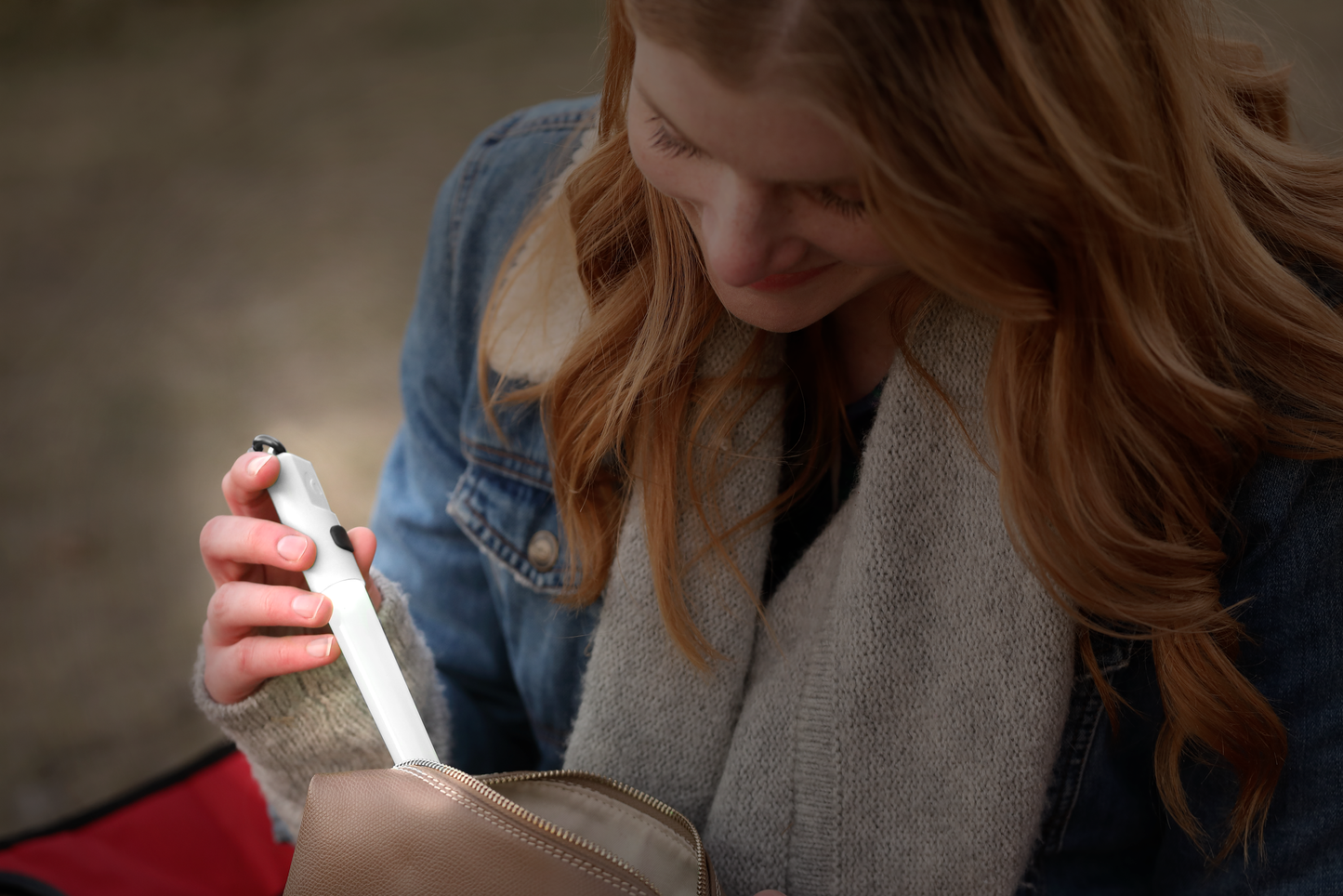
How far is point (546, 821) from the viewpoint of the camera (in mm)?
512

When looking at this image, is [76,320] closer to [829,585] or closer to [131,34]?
[131,34]

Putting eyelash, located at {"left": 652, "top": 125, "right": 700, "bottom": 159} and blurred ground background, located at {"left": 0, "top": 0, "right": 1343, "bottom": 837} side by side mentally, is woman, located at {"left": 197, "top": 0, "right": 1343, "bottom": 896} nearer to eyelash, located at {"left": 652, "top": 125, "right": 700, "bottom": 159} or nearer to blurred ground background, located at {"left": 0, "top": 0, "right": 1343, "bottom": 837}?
eyelash, located at {"left": 652, "top": 125, "right": 700, "bottom": 159}

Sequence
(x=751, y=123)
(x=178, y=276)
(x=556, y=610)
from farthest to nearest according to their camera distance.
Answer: (x=178, y=276)
(x=556, y=610)
(x=751, y=123)

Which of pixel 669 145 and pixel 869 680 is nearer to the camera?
pixel 669 145

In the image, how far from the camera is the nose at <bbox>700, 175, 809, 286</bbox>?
1.56ft

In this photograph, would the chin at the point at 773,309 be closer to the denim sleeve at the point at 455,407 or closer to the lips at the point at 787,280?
the lips at the point at 787,280

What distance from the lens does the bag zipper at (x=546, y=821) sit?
49 cm

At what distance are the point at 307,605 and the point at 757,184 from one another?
0.37 metres

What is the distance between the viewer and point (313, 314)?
73.0 inches

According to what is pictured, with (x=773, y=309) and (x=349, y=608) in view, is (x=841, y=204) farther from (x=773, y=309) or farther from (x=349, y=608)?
(x=349, y=608)

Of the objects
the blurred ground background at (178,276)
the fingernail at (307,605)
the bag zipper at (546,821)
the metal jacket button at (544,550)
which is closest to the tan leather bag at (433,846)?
the bag zipper at (546,821)

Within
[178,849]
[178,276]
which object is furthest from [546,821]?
[178,276]

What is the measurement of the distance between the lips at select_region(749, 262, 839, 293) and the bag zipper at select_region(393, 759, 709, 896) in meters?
0.31

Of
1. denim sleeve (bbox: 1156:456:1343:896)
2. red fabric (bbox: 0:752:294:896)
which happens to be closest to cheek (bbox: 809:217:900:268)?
denim sleeve (bbox: 1156:456:1343:896)
